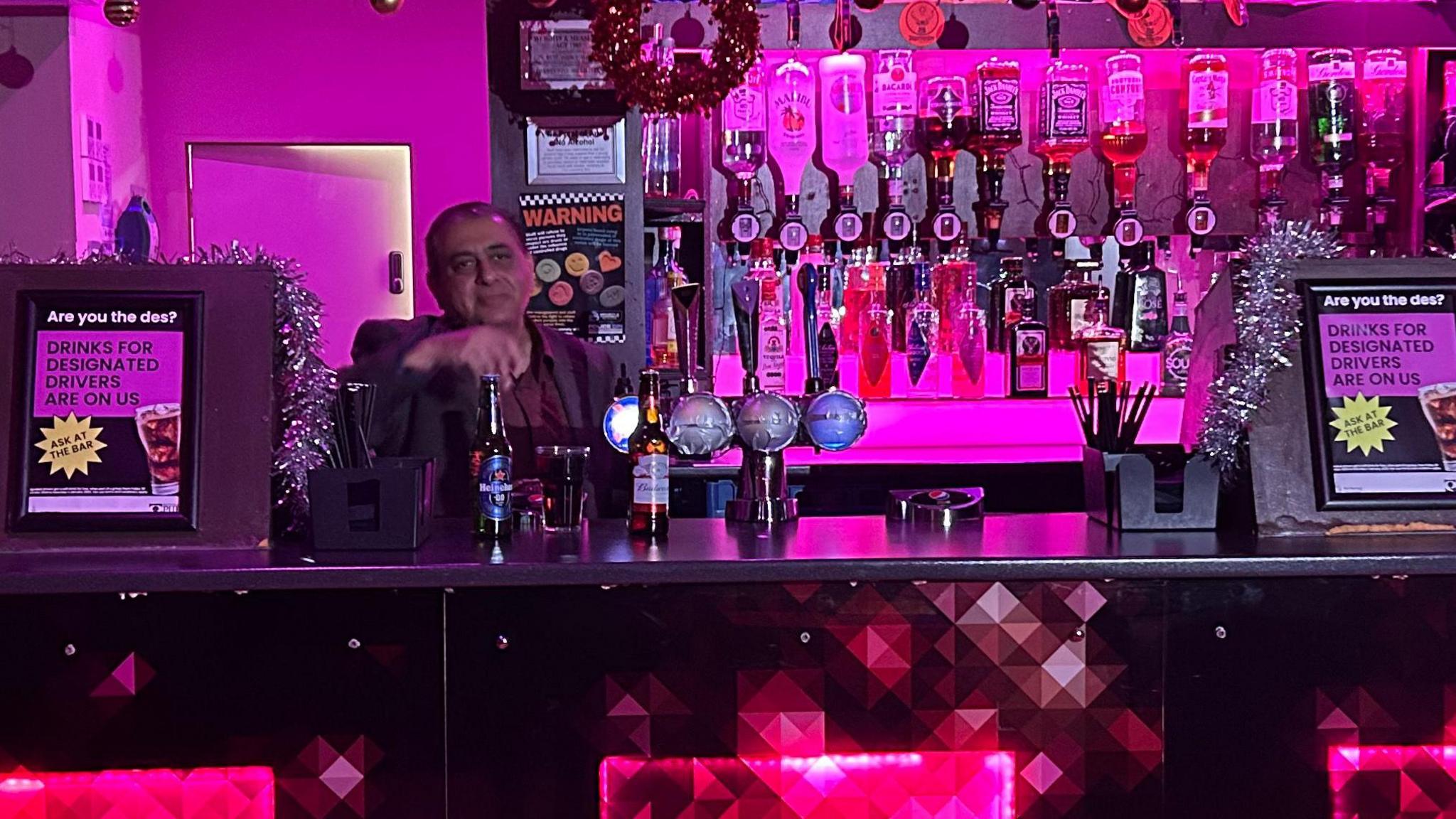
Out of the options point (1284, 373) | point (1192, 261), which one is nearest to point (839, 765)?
point (1284, 373)

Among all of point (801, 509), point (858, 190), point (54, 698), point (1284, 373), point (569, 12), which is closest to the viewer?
point (54, 698)

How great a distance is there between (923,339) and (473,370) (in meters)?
1.42

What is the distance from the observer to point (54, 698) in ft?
7.30

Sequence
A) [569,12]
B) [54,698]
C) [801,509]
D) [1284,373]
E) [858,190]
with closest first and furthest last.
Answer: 1. [54,698]
2. [1284,373]
3. [569,12]
4. [801,509]
5. [858,190]

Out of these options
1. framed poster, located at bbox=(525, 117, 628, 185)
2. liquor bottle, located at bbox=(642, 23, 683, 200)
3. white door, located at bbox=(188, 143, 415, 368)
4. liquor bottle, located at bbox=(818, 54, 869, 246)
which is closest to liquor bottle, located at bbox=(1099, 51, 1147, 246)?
liquor bottle, located at bbox=(818, 54, 869, 246)

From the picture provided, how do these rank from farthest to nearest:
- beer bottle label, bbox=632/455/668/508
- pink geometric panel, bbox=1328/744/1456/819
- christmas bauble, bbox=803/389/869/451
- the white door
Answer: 1. the white door
2. christmas bauble, bbox=803/389/869/451
3. beer bottle label, bbox=632/455/668/508
4. pink geometric panel, bbox=1328/744/1456/819

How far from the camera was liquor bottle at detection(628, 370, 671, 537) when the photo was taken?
8.24 feet

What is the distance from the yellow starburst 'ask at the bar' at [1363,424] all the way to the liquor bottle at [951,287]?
199 centimetres

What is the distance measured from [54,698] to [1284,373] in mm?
2018

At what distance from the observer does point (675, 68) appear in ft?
11.6

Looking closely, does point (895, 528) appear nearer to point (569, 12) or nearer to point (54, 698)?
point (54, 698)

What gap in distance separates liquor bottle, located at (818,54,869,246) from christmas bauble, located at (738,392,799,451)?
5.90 feet

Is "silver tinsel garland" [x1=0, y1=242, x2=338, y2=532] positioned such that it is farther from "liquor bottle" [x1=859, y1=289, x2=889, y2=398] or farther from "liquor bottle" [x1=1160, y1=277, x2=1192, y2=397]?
"liquor bottle" [x1=1160, y1=277, x2=1192, y2=397]

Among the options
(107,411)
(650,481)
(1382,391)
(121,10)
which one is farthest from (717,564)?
(121,10)
